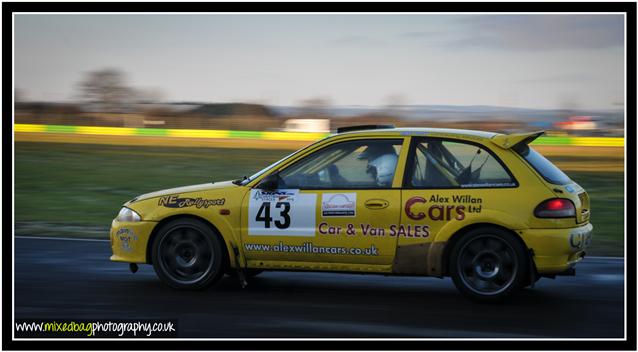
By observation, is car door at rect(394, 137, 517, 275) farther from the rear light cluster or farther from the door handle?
the rear light cluster

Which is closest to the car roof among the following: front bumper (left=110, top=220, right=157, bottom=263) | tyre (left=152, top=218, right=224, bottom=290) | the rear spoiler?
the rear spoiler

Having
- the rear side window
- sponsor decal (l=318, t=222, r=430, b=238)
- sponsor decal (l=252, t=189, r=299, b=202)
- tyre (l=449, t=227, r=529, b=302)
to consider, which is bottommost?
tyre (l=449, t=227, r=529, b=302)

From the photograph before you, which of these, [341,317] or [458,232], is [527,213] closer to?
[458,232]

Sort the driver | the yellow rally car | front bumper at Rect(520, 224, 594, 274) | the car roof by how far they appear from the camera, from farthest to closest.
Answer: the car roof → the driver → the yellow rally car → front bumper at Rect(520, 224, 594, 274)

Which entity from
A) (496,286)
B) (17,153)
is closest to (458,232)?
(496,286)

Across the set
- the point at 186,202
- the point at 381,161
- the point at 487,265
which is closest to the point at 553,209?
the point at 487,265

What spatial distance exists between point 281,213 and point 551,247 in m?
2.38

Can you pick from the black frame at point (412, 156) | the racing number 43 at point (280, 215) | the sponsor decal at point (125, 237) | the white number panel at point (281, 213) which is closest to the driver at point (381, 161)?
the black frame at point (412, 156)

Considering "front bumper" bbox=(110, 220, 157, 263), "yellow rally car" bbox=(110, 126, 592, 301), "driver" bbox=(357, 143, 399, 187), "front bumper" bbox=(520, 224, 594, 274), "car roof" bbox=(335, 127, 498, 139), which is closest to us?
"front bumper" bbox=(520, 224, 594, 274)

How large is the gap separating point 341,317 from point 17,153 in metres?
24.8

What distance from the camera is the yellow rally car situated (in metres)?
7.61

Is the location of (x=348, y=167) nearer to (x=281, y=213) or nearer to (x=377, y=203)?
(x=377, y=203)

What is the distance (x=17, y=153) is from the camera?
29.8m

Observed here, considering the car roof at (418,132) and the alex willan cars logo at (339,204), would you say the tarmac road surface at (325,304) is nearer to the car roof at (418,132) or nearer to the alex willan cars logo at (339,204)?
the alex willan cars logo at (339,204)
